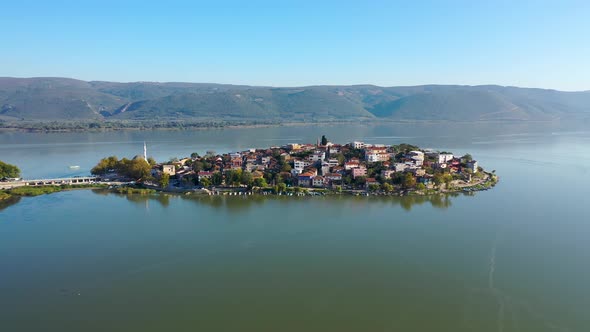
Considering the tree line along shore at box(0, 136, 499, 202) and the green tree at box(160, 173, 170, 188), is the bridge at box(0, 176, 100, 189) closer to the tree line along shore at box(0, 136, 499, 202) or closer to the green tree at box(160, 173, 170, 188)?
the tree line along shore at box(0, 136, 499, 202)

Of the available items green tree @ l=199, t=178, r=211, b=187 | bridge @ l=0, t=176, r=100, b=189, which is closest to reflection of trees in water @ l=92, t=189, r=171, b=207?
green tree @ l=199, t=178, r=211, b=187

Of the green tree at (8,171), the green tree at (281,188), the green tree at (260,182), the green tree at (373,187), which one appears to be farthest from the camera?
the green tree at (8,171)

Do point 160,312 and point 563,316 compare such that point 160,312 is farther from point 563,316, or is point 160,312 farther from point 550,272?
point 550,272

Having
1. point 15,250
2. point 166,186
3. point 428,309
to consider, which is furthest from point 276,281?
point 166,186

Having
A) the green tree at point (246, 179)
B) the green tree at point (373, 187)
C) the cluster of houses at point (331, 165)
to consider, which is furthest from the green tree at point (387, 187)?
the green tree at point (246, 179)

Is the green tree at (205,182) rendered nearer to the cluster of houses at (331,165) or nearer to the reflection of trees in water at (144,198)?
the cluster of houses at (331,165)

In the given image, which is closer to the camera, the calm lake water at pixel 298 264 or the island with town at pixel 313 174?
the calm lake water at pixel 298 264

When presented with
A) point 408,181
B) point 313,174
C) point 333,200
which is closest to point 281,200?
point 333,200
